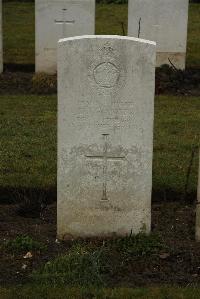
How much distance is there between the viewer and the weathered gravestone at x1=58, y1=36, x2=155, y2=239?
5.46 m

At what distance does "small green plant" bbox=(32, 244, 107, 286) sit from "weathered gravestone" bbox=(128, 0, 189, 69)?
722 centimetres

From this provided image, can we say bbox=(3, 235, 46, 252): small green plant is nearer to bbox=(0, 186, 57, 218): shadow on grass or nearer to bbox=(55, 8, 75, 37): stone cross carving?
bbox=(0, 186, 57, 218): shadow on grass

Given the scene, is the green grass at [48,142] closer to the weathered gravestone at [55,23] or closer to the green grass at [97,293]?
the weathered gravestone at [55,23]

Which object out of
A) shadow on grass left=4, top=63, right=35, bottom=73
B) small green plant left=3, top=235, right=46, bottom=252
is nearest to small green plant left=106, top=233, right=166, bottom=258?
small green plant left=3, top=235, right=46, bottom=252

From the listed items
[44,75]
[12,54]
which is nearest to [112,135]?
[44,75]

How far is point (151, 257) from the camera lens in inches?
211

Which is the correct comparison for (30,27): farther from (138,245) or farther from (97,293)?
(97,293)

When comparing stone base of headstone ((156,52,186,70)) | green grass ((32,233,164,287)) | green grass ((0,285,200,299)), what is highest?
stone base of headstone ((156,52,186,70))

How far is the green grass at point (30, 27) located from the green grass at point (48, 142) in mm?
2253

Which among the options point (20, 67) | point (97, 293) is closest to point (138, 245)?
point (97, 293)

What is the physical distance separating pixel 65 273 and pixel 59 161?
0.96m

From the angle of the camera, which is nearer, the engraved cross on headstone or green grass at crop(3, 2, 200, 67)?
the engraved cross on headstone

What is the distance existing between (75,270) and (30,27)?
39.4ft

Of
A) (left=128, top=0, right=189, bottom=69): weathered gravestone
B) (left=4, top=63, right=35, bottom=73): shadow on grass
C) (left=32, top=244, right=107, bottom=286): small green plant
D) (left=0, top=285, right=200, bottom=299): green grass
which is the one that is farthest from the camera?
(left=4, top=63, right=35, bottom=73): shadow on grass
